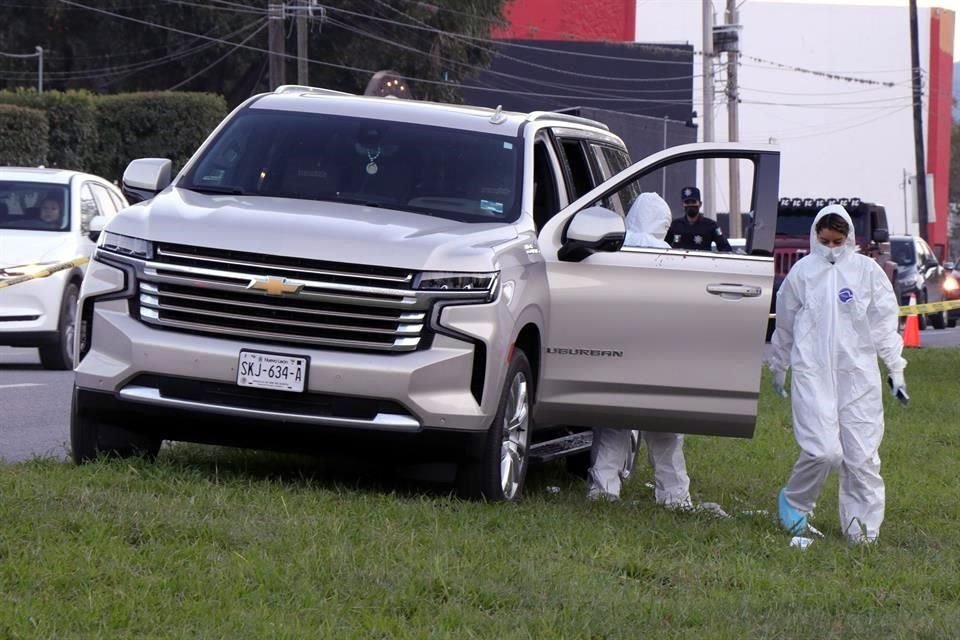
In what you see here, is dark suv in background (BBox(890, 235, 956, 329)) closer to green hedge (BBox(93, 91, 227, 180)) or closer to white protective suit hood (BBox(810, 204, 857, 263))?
green hedge (BBox(93, 91, 227, 180))

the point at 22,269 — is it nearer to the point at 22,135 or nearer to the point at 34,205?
the point at 34,205

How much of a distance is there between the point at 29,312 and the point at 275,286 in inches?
331

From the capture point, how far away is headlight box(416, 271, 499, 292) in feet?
27.5

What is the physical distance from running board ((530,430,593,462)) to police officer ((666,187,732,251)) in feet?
21.9

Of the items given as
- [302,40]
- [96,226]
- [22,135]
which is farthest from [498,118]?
[302,40]

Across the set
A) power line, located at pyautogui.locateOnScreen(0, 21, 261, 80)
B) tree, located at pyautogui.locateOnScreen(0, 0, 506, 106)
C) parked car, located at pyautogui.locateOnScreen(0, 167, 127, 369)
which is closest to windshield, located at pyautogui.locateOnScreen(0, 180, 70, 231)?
parked car, located at pyautogui.locateOnScreen(0, 167, 127, 369)

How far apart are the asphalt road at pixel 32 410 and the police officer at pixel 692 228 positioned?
5603 millimetres

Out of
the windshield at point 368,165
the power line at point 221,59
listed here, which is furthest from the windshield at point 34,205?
the power line at point 221,59

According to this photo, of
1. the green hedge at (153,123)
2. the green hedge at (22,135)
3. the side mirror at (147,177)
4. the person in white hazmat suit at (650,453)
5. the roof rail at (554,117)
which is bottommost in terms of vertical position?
the person in white hazmat suit at (650,453)

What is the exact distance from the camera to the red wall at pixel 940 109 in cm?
9094

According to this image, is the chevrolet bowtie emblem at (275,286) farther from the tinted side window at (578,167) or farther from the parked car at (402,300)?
the tinted side window at (578,167)

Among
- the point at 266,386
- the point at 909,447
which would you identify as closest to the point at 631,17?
the point at 909,447

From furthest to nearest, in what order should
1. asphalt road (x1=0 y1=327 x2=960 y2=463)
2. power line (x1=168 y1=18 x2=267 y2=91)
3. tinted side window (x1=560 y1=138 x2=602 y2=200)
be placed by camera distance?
power line (x1=168 y1=18 x2=267 y2=91)
tinted side window (x1=560 y1=138 x2=602 y2=200)
asphalt road (x1=0 y1=327 x2=960 y2=463)

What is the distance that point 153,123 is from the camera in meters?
44.9
